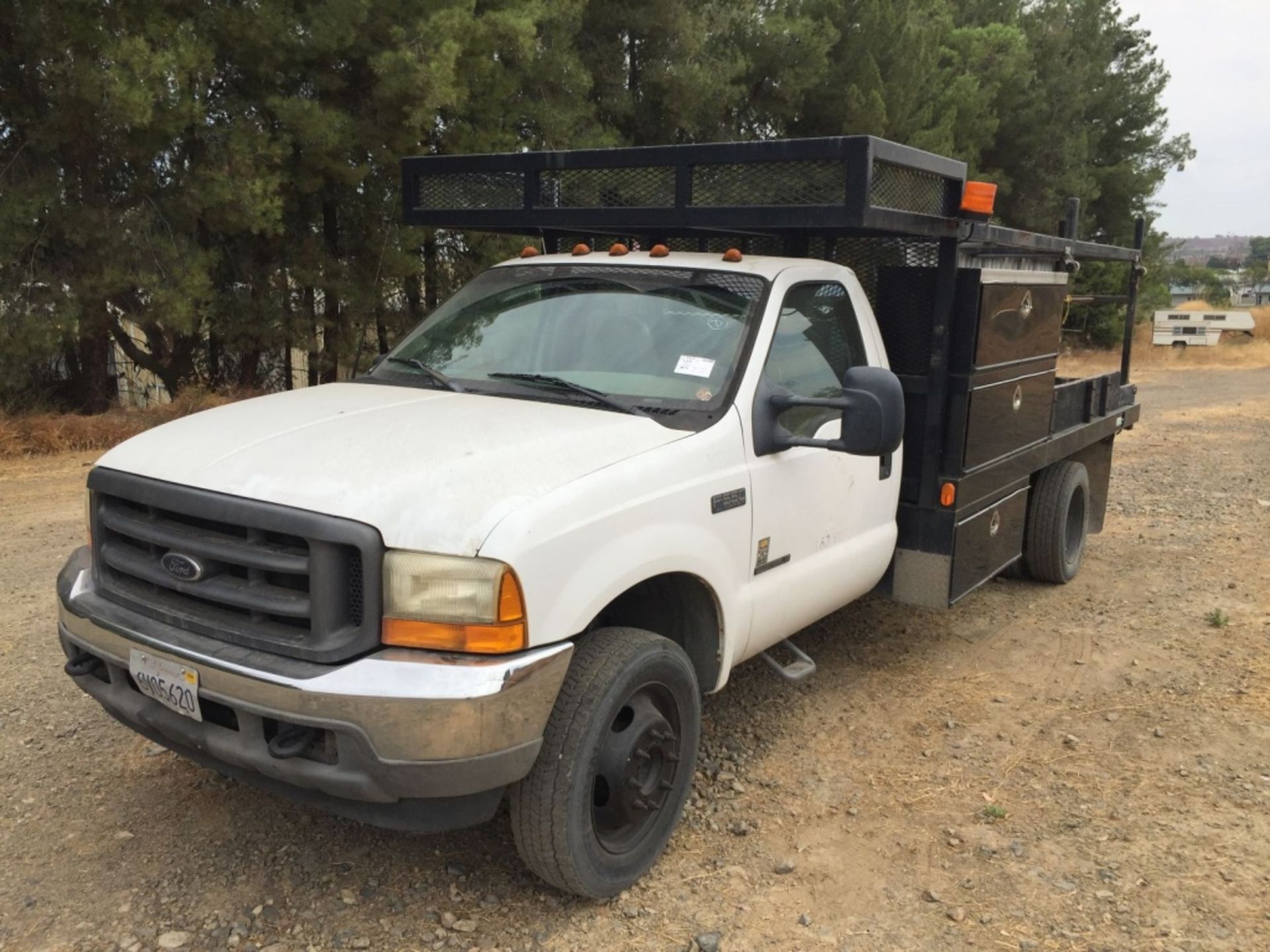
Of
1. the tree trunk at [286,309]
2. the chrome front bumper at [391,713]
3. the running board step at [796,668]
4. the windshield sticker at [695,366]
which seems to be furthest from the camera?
the tree trunk at [286,309]

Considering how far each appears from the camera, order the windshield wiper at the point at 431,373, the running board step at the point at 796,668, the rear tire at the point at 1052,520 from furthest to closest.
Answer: the rear tire at the point at 1052,520 → the running board step at the point at 796,668 → the windshield wiper at the point at 431,373

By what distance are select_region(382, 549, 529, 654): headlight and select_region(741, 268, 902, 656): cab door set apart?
1272 mm

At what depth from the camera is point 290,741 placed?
9.32 feet

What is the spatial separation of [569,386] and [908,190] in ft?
5.11

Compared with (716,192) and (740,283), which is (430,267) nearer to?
(716,192)

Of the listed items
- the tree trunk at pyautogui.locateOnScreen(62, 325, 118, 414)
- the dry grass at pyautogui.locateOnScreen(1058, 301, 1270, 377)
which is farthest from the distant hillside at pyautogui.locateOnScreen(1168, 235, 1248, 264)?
the tree trunk at pyautogui.locateOnScreen(62, 325, 118, 414)

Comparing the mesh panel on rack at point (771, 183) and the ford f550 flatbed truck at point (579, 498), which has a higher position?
the mesh panel on rack at point (771, 183)

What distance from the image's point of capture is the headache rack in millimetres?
4074

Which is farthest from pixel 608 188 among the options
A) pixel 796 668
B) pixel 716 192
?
pixel 796 668

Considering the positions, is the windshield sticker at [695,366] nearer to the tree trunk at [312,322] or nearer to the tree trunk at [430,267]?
the tree trunk at [312,322]

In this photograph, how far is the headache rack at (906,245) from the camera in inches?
160

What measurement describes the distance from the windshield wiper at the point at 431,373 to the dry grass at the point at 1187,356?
2196 centimetres

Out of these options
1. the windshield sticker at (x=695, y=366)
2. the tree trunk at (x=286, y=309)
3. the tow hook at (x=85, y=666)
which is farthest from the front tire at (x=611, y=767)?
the tree trunk at (x=286, y=309)

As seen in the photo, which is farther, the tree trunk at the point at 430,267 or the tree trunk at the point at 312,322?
the tree trunk at the point at 430,267
